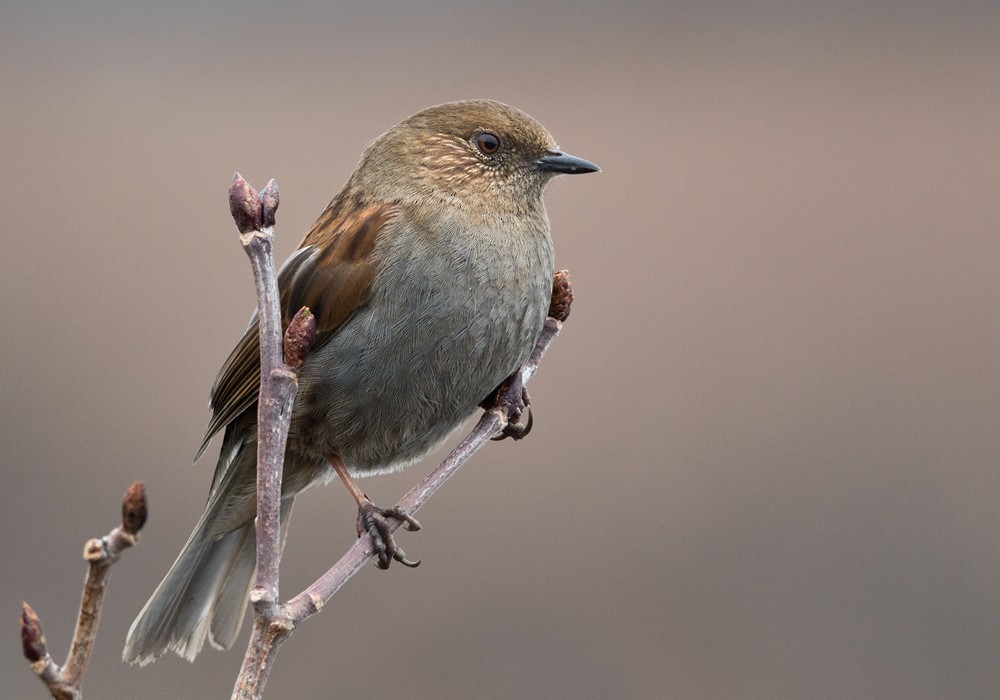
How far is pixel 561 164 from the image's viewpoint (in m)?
4.00

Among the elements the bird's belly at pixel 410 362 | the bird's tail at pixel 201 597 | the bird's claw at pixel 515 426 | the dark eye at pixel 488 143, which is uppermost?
the dark eye at pixel 488 143

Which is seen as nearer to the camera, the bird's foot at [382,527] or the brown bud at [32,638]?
the brown bud at [32,638]

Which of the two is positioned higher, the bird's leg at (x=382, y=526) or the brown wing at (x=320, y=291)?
the brown wing at (x=320, y=291)

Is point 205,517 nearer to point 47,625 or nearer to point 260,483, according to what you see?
point 260,483

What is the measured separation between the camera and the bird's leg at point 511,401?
3.74 m

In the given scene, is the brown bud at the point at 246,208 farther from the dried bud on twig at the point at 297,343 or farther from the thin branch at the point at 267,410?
the dried bud on twig at the point at 297,343

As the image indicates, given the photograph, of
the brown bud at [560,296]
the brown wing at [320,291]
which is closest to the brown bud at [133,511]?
the brown wing at [320,291]

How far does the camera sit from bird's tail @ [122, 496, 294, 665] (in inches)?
142

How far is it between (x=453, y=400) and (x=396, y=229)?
60 cm

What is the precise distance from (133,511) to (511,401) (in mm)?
2043

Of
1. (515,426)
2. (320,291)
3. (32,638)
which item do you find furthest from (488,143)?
(32,638)

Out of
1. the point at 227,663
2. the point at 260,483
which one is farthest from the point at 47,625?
the point at 260,483

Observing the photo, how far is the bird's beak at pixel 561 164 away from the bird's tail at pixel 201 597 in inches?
64.5

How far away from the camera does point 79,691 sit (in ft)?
5.61
